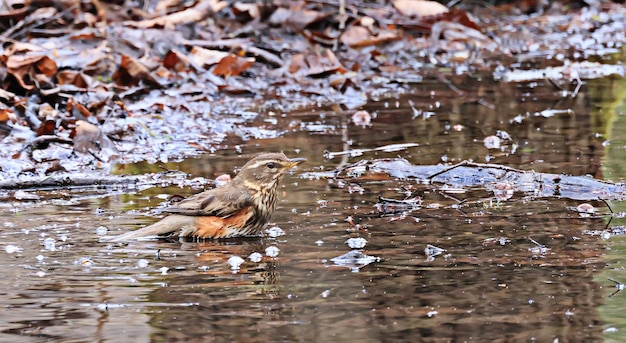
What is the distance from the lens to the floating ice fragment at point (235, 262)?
191 inches

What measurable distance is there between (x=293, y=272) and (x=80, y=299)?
93cm

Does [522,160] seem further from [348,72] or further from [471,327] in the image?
[348,72]

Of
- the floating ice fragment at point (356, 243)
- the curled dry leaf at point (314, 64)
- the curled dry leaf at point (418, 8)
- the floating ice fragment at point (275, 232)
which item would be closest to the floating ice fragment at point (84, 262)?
the floating ice fragment at point (275, 232)

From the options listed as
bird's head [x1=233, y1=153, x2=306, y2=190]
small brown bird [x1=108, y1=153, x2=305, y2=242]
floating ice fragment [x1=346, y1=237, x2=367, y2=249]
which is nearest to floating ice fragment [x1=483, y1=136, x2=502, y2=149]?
bird's head [x1=233, y1=153, x2=306, y2=190]

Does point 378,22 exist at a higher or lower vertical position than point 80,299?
lower

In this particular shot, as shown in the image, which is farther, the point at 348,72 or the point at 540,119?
the point at 348,72

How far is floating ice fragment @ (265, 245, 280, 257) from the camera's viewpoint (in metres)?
5.09

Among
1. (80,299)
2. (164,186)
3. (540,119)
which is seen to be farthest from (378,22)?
(80,299)

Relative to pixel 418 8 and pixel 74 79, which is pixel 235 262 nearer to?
pixel 74 79

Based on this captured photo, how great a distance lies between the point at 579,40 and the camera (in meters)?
14.7

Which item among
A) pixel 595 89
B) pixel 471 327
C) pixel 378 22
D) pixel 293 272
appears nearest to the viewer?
pixel 471 327

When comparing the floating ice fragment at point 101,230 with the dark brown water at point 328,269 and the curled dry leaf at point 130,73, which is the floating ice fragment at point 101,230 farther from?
the curled dry leaf at point 130,73

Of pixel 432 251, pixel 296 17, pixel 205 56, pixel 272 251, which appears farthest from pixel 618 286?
pixel 296 17

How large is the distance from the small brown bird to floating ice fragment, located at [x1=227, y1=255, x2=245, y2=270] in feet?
2.01
